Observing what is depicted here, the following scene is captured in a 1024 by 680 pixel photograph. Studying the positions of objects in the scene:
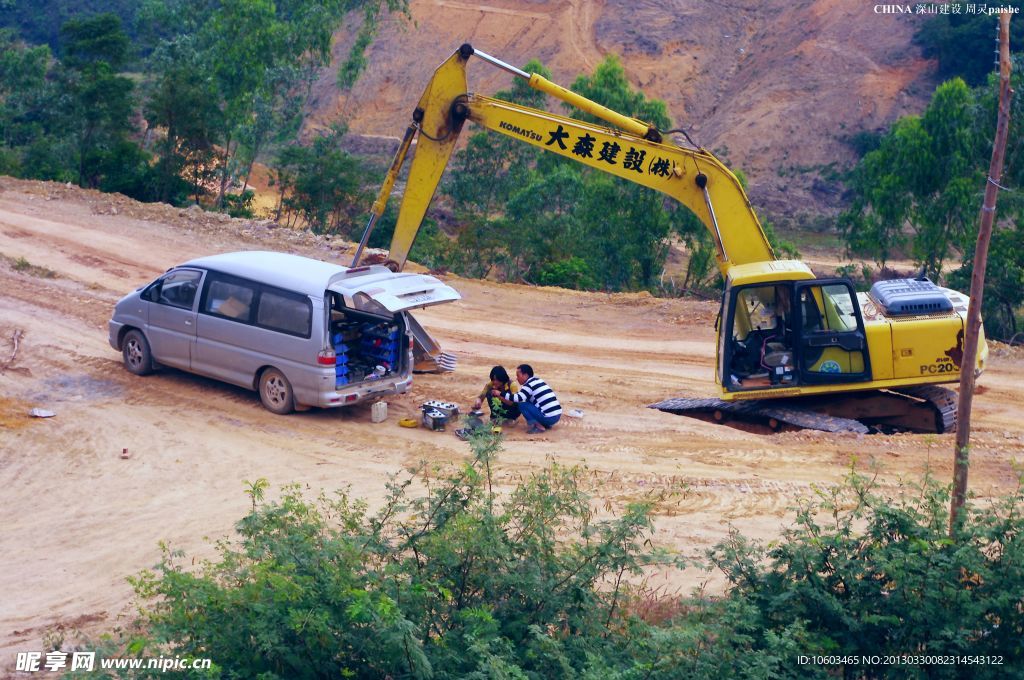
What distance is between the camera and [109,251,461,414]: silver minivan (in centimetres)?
1295

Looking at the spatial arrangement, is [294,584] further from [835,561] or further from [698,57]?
[698,57]

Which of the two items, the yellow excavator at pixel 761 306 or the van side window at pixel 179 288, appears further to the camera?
the van side window at pixel 179 288

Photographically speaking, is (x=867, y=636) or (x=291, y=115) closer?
(x=867, y=636)

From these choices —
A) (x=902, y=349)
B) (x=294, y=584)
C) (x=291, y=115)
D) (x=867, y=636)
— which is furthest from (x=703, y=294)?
(x=294, y=584)

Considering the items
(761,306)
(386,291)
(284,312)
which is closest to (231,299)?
(284,312)

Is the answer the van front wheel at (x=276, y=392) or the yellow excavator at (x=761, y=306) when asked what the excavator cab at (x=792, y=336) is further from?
the van front wheel at (x=276, y=392)

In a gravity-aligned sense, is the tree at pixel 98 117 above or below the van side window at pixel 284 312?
above

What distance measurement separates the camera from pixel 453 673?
7055 mm

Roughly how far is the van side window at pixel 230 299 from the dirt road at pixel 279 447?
1.19 metres

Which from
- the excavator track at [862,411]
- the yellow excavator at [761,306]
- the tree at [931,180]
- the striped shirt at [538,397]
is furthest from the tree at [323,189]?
the excavator track at [862,411]

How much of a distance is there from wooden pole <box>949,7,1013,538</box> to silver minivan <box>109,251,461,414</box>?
5962mm

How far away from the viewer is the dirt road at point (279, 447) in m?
10.3

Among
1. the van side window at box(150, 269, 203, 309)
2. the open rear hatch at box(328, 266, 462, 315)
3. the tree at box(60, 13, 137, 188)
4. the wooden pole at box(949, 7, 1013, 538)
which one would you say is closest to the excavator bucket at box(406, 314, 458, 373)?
the open rear hatch at box(328, 266, 462, 315)

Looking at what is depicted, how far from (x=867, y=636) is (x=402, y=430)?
6952 millimetres
